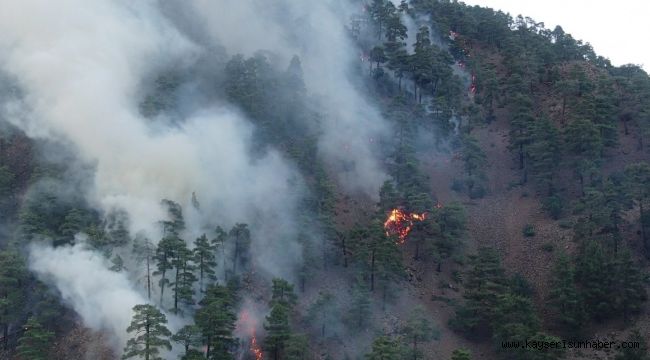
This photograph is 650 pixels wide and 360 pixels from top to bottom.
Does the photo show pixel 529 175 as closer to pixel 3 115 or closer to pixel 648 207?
pixel 648 207

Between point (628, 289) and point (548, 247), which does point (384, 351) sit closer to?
point (628, 289)

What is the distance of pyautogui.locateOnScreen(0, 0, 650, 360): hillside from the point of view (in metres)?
52.3

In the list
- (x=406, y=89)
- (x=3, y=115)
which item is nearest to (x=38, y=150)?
(x=3, y=115)

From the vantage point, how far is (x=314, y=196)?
224ft

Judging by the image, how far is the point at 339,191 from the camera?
254ft

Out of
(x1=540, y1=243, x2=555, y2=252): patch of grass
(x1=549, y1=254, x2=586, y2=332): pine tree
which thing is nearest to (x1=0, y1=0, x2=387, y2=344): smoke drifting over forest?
(x1=540, y1=243, x2=555, y2=252): patch of grass

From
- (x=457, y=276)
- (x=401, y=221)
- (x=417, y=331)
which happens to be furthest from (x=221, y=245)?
(x=457, y=276)

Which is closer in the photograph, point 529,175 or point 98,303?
point 98,303

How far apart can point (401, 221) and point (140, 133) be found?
3325 cm

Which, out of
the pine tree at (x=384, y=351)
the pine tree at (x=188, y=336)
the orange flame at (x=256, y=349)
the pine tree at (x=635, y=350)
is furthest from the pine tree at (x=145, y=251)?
the pine tree at (x=635, y=350)

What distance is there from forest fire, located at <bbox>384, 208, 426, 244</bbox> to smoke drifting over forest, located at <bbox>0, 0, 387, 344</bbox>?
306 inches

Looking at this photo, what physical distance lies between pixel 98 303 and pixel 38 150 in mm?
26169

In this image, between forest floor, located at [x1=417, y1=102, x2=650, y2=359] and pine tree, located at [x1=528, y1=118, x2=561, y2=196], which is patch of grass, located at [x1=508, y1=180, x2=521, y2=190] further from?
pine tree, located at [x1=528, y1=118, x2=561, y2=196]

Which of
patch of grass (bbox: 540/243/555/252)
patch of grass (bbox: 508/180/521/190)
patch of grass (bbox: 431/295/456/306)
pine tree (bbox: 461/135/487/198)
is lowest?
patch of grass (bbox: 431/295/456/306)
